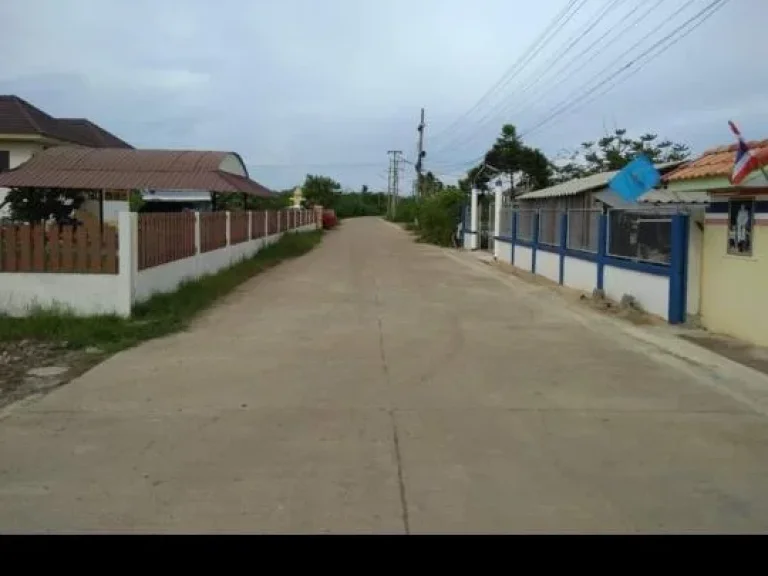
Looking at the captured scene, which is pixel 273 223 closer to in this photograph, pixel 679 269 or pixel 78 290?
pixel 78 290

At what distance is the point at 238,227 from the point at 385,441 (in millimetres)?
18849

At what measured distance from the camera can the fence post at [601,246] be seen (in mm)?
16328

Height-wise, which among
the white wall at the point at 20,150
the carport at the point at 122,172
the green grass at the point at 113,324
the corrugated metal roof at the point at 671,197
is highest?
the white wall at the point at 20,150

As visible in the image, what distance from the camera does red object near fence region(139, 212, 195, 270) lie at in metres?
12.9

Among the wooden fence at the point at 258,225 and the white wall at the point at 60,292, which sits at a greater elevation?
the wooden fence at the point at 258,225

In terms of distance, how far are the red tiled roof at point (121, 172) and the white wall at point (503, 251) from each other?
9.48 m

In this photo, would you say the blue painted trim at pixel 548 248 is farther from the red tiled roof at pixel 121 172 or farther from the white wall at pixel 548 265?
the red tiled roof at pixel 121 172

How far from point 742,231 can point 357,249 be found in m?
24.4

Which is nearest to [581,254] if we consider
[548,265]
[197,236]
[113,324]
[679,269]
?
[548,265]

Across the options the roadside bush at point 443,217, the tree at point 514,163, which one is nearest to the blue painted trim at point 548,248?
the roadside bush at point 443,217

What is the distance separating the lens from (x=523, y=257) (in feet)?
83.9

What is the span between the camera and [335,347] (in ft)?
33.0

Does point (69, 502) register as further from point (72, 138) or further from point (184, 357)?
point (72, 138)

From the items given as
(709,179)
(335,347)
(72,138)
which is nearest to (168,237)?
(335,347)
